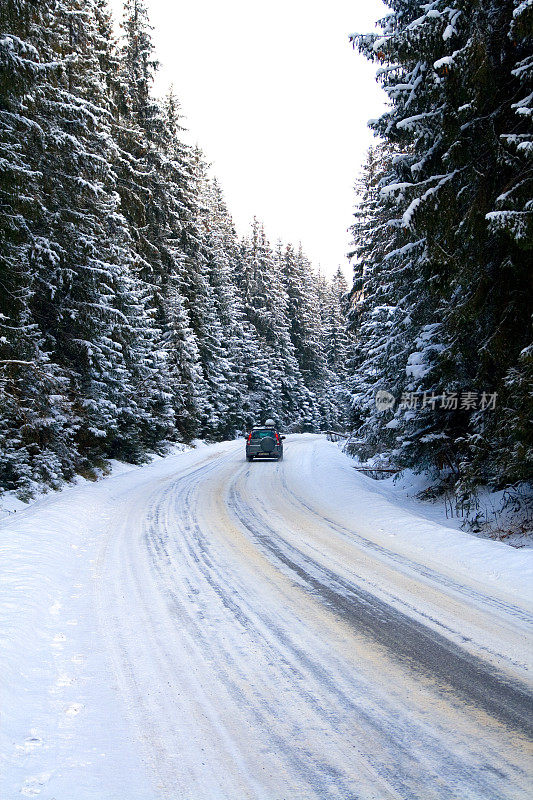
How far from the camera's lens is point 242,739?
3.54 meters

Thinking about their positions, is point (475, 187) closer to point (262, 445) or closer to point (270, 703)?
point (270, 703)

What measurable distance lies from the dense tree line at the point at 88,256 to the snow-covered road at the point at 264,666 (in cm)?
527

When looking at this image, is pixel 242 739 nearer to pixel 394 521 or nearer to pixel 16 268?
pixel 394 521

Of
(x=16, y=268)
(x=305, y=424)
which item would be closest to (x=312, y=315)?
(x=305, y=424)

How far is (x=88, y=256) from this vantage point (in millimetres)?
16297

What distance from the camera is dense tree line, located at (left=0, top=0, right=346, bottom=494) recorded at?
12023 millimetres

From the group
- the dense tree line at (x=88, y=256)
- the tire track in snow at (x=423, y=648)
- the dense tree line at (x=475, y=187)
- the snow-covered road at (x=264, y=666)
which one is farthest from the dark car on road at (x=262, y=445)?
the tire track in snow at (x=423, y=648)

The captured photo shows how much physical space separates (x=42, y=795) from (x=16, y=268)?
12122 millimetres

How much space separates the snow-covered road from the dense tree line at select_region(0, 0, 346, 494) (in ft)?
17.3

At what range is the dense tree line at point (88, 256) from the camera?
1202cm

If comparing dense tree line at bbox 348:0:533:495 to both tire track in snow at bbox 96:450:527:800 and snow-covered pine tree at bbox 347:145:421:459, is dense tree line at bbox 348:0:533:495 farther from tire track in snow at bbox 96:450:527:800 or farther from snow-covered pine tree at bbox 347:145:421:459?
tire track in snow at bbox 96:450:527:800

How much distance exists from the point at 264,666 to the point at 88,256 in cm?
1445

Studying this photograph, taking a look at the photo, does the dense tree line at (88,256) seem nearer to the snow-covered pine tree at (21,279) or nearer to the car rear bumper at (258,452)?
the snow-covered pine tree at (21,279)

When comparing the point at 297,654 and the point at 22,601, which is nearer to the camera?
the point at 297,654
